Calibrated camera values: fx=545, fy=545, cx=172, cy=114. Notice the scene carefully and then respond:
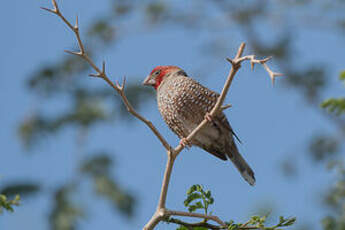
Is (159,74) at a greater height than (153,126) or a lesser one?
greater

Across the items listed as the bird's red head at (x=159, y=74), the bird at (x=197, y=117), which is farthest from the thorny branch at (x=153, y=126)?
the bird's red head at (x=159, y=74)

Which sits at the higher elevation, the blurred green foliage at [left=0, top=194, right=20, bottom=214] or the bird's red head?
the bird's red head

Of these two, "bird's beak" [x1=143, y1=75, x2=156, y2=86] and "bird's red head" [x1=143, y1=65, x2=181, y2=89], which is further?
"bird's beak" [x1=143, y1=75, x2=156, y2=86]

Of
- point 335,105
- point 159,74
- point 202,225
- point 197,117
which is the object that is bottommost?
point 202,225

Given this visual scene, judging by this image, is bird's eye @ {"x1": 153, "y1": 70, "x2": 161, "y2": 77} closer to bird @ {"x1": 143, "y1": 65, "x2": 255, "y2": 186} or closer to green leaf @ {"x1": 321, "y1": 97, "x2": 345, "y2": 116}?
bird @ {"x1": 143, "y1": 65, "x2": 255, "y2": 186}

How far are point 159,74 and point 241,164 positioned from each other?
4.30 feet

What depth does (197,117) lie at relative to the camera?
201 inches

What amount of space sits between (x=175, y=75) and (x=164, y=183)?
2.77 metres

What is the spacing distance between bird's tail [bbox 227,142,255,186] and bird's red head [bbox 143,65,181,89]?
0.99 metres

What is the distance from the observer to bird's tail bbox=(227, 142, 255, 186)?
4.97 m

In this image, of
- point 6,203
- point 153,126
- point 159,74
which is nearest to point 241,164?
point 159,74

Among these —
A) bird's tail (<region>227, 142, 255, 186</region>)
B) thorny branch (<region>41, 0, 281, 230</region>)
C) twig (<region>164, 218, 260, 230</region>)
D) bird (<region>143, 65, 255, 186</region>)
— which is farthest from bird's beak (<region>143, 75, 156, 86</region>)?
twig (<region>164, 218, 260, 230</region>)

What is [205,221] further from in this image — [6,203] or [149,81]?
[149,81]

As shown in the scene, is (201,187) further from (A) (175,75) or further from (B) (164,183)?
(A) (175,75)
